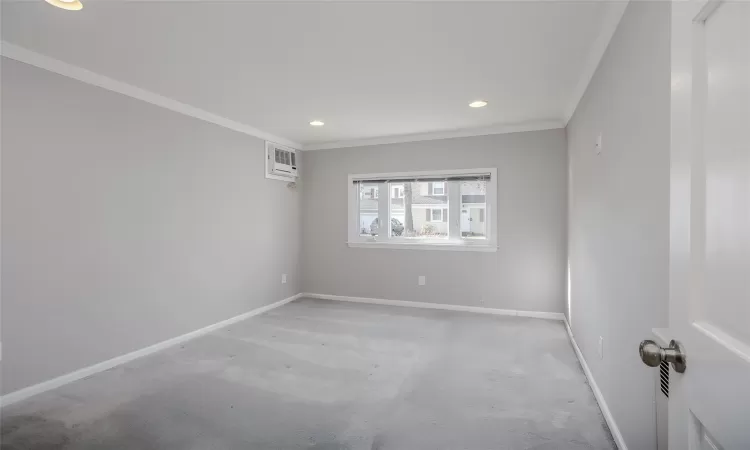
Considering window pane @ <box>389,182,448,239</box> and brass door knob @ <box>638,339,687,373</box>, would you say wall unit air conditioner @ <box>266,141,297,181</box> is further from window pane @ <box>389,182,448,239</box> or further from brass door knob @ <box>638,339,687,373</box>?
brass door knob @ <box>638,339,687,373</box>

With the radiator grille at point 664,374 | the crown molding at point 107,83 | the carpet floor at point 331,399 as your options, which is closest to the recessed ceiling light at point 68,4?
the crown molding at point 107,83

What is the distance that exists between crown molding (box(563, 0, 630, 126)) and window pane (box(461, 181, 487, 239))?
5.06ft

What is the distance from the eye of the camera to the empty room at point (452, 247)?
73 centimetres

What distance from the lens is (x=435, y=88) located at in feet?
9.92

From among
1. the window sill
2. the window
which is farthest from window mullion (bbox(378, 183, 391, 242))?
the window

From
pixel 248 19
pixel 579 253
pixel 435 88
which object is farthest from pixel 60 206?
pixel 579 253

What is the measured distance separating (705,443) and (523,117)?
148 inches

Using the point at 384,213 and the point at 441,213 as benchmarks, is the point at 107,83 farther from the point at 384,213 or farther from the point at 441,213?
the point at 441,213

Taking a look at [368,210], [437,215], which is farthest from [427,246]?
[368,210]

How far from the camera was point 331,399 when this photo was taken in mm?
2350

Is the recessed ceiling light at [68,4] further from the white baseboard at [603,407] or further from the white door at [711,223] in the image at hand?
the white baseboard at [603,407]

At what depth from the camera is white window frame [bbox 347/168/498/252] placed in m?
4.43

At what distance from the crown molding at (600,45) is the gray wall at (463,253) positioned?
1158 mm

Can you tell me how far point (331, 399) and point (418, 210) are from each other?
9.92 ft
